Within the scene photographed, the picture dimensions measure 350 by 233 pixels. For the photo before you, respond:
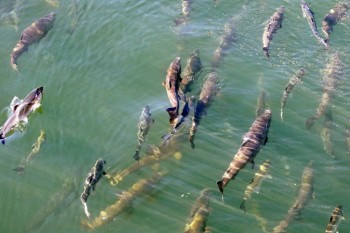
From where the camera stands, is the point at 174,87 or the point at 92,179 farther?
the point at 174,87

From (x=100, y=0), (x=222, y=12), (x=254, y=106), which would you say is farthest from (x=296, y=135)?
(x=100, y=0)

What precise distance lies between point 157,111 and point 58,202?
264cm

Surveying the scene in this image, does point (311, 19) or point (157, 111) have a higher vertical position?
point (311, 19)

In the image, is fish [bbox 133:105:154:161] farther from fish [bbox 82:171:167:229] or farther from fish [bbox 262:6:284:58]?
fish [bbox 262:6:284:58]

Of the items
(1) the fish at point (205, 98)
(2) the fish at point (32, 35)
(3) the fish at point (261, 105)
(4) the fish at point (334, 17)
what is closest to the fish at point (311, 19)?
(4) the fish at point (334, 17)

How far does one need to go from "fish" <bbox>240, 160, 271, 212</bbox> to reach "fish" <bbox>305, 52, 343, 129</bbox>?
1340mm

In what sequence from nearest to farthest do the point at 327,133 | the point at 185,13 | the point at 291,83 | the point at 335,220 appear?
1. the point at 335,220
2. the point at 327,133
3. the point at 291,83
4. the point at 185,13

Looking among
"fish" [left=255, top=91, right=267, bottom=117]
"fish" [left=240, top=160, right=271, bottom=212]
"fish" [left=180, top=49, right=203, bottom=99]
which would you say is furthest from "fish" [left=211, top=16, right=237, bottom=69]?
"fish" [left=240, top=160, right=271, bottom=212]

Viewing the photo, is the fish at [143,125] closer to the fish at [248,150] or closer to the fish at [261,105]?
the fish at [248,150]

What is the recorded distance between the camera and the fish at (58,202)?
27.1ft

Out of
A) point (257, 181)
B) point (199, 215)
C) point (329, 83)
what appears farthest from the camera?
Answer: point (329, 83)

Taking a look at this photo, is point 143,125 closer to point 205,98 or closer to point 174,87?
point 174,87

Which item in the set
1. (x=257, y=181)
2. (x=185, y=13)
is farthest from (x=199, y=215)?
(x=185, y=13)

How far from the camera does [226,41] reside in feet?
37.9
